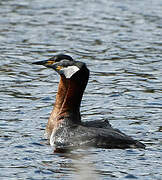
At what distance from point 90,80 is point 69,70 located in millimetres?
5478

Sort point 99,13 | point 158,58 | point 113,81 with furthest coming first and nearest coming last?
point 99,13 < point 158,58 < point 113,81

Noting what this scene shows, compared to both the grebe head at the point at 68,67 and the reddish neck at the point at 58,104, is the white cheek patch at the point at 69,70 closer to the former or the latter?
the grebe head at the point at 68,67

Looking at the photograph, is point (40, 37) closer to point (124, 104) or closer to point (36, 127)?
point (124, 104)

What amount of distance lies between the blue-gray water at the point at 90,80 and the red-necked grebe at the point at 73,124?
25 cm

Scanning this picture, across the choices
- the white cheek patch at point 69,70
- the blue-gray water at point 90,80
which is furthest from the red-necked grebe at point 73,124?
the blue-gray water at point 90,80

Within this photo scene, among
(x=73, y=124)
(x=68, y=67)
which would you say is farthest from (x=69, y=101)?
(x=68, y=67)

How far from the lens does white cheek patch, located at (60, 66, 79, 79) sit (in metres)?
13.4

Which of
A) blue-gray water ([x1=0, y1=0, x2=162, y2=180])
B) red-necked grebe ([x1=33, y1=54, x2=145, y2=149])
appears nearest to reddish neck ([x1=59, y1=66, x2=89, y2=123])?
red-necked grebe ([x1=33, y1=54, x2=145, y2=149])

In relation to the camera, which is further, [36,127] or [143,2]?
[143,2]

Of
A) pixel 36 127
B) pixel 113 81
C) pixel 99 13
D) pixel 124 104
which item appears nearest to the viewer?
pixel 36 127

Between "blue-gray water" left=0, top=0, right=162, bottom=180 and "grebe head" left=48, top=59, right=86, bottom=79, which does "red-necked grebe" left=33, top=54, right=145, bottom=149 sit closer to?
"grebe head" left=48, top=59, right=86, bottom=79

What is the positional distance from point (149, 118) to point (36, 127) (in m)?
2.58

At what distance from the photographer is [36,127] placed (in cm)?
1441

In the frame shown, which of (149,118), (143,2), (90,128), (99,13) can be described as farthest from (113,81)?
(143,2)
